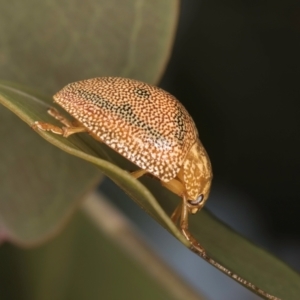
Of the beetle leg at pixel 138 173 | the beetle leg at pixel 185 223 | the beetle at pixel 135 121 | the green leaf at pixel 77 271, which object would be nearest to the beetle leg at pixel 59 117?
the beetle at pixel 135 121

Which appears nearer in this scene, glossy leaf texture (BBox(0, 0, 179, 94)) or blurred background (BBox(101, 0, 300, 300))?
glossy leaf texture (BBox(0, 0, 179, 94))

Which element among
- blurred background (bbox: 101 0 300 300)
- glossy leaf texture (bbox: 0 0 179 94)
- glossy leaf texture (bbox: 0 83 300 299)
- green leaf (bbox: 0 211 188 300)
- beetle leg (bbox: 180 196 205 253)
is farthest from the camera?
blurred background (bbox: 101 0 300 300)

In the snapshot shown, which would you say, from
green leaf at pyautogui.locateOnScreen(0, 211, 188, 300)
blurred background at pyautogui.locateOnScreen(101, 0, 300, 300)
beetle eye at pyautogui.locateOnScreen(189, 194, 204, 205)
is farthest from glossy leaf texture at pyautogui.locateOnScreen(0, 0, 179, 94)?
blurred background at pyautogui.locateOnScreen(101, 0, 300, 300)

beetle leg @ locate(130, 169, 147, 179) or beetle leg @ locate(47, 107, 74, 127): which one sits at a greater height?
beetle leg @ locate(47, 107, 74, 127)

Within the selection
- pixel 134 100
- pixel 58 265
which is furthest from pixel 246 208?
pixel 134 100

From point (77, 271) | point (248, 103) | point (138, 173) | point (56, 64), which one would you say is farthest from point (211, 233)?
point (248, 103)

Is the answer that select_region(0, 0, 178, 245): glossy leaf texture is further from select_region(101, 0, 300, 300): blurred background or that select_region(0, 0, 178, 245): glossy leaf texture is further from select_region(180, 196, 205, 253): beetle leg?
select_region(101, 0, 300, 300): blurred background
